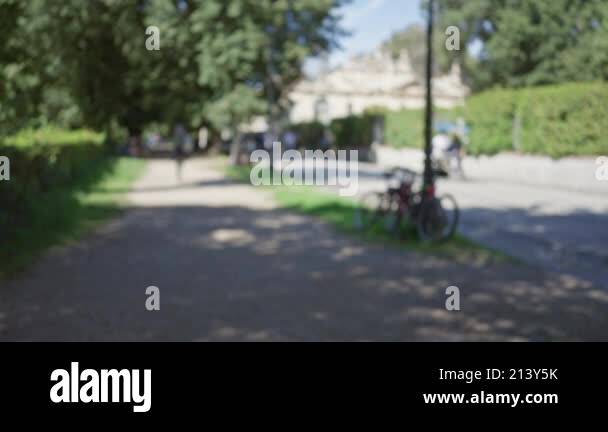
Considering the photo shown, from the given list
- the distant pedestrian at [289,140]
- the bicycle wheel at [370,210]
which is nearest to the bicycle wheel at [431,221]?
the bicycle wheel at [370,210]

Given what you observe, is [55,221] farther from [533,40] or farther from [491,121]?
[533,40]

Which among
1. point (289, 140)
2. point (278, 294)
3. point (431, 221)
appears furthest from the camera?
point (289, 140)

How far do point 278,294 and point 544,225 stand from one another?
7.24m

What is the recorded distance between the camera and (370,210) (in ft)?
42.0

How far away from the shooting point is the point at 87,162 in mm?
22828

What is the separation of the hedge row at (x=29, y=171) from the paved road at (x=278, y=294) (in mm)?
827

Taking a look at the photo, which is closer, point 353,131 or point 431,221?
point 431,221

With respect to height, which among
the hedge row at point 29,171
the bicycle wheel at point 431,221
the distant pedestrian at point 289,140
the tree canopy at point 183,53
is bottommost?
the bicycle wheel at point 431,221

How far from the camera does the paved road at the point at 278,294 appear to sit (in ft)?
19.2

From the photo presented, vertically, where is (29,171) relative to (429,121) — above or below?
below

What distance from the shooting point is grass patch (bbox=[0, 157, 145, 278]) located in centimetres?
932

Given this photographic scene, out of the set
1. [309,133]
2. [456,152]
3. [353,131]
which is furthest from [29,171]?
[309,133]

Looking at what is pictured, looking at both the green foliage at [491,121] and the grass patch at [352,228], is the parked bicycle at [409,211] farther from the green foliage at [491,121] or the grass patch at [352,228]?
the green foliage at [491,121]

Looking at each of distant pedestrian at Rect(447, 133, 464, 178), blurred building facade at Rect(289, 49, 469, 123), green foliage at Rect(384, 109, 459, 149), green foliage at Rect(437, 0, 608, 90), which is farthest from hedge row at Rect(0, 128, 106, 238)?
blurred building facade at Rect(289, 49, 469, 123)
